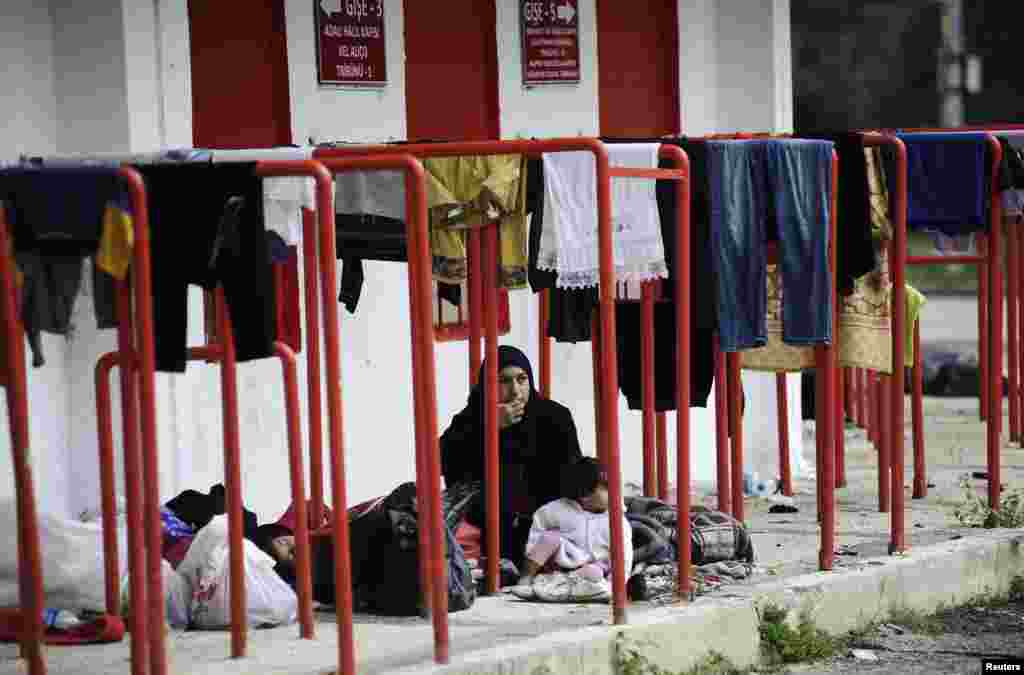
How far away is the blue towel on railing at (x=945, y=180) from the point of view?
962 cm

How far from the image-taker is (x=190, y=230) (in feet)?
21.9

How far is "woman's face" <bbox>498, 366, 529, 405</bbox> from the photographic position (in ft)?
29.7

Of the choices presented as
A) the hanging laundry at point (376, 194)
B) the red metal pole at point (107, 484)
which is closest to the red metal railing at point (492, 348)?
the hanging laundry at point (376, 194)

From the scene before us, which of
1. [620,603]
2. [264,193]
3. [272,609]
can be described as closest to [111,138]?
[264,193]

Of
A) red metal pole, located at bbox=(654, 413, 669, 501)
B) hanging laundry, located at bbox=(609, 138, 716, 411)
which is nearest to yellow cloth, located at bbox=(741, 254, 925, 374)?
hanging laundry, located at bbox=(609, 138, 716, 411)

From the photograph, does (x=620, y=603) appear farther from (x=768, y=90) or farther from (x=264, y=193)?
(x=768, y=90)

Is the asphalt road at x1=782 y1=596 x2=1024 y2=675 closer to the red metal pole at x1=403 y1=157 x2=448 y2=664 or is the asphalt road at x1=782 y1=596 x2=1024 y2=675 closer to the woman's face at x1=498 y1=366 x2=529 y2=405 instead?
the red metal pole at x1=403 y1=157 x2=448 y2=664

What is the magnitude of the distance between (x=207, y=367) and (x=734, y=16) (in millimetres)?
4027

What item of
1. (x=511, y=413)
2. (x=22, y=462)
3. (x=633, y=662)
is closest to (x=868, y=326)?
(x=511, y=413)

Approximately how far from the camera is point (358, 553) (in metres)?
8.28

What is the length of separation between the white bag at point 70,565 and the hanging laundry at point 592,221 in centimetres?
190

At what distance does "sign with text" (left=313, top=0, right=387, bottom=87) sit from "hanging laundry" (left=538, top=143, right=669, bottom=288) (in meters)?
2.46

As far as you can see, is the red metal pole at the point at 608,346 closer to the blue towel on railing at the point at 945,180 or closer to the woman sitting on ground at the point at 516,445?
the woman sitting on ground at the point at 516,445

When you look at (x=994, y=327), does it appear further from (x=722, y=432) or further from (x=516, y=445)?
(x=516, y=445)
